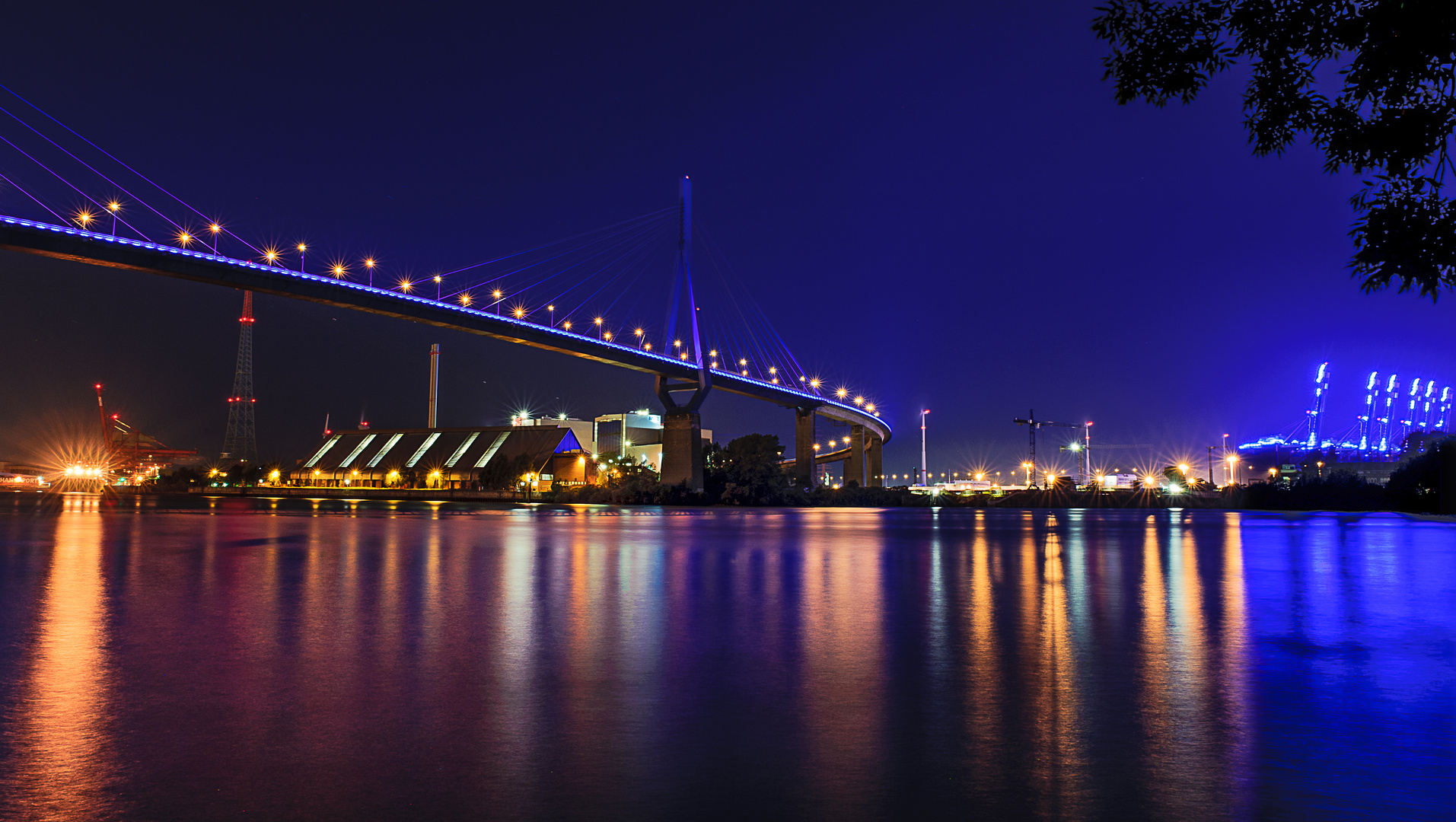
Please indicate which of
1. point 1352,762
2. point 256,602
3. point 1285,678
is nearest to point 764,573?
point 256,602

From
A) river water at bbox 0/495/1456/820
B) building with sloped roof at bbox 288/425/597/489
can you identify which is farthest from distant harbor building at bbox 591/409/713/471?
river water at bbox 0/495/1456/820

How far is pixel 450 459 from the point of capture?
370ft

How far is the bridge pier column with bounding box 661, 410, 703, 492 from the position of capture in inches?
2719

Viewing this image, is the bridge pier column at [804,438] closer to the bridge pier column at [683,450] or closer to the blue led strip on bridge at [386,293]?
the blue led strip on bridge at [386,293]

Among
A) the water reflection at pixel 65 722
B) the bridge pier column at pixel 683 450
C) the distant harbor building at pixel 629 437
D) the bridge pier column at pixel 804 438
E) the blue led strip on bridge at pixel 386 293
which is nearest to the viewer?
the water reflection at pixel 65 722

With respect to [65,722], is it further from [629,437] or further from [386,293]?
[629,437]

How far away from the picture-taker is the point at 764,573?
14078 mm

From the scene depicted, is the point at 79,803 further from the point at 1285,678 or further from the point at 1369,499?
the point at 1369,499

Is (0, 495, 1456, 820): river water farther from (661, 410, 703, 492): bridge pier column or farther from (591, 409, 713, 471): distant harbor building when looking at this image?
(591, 409, 713, 471): distant harbor building

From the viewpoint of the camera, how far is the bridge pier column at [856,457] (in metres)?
131

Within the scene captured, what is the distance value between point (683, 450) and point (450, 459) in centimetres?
5115

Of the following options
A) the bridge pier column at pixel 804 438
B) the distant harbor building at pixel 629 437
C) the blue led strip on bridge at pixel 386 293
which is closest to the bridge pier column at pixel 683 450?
the blue led strip on bridge at pixel 386 293

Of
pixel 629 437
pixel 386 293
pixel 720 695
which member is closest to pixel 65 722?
pixel 720 695

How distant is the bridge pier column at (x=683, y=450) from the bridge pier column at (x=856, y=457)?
54.8 metres
